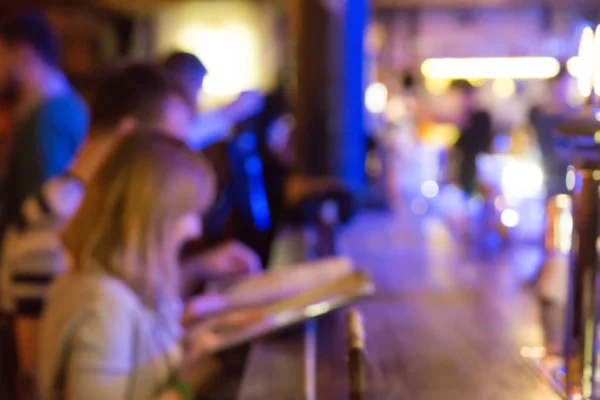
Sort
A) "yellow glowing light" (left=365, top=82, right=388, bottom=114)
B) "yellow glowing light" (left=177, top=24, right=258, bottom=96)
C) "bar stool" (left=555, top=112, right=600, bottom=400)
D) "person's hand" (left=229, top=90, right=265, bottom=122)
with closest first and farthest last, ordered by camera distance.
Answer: "bar stool" (left=555, top=112, right=600, bottom=400), "person's hand" (left=229, top=90, right=265, bottom=122), "yellow glowing light" (left=177, top=24, right=258, bottom=96), "yellow glowing light" (left=365, top=82, right=388, bottom=114)

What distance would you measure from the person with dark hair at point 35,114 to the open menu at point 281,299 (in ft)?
2.27

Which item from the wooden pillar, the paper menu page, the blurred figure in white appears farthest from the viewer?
the blurred figure in white

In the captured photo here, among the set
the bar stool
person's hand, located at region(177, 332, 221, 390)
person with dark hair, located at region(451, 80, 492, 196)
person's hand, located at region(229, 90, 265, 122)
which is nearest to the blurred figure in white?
person with dark hair, located at region(451, 80, 492, 196)

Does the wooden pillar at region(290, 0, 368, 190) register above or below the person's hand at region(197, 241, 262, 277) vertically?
above

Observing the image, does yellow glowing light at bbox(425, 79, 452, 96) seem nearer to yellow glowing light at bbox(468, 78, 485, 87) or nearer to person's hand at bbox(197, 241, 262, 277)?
yellow glowing light at bbox(468, 78, 485, 87)

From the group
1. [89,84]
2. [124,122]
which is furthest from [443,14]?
[124,122]

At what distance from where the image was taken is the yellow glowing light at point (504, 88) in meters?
6.82

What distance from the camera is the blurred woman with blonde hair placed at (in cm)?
104

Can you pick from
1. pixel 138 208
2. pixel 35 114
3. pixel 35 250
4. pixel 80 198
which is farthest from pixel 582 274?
pixel 35 114

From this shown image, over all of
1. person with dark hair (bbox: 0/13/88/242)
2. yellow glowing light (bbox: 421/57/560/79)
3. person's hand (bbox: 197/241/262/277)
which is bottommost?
person's hand (bbox: 197/241/262/277)

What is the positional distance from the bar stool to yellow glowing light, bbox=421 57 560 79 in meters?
5.42

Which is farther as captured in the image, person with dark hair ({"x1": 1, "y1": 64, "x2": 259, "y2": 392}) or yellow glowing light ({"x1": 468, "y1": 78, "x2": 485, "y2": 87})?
yellow glowing light ({"x1": 468, "y1": 78, "x2": 485, "y2": 87})

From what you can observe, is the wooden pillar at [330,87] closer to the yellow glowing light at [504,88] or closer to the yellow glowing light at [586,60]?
the yellow glowing light at [586,60]

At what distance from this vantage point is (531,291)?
153 cm
